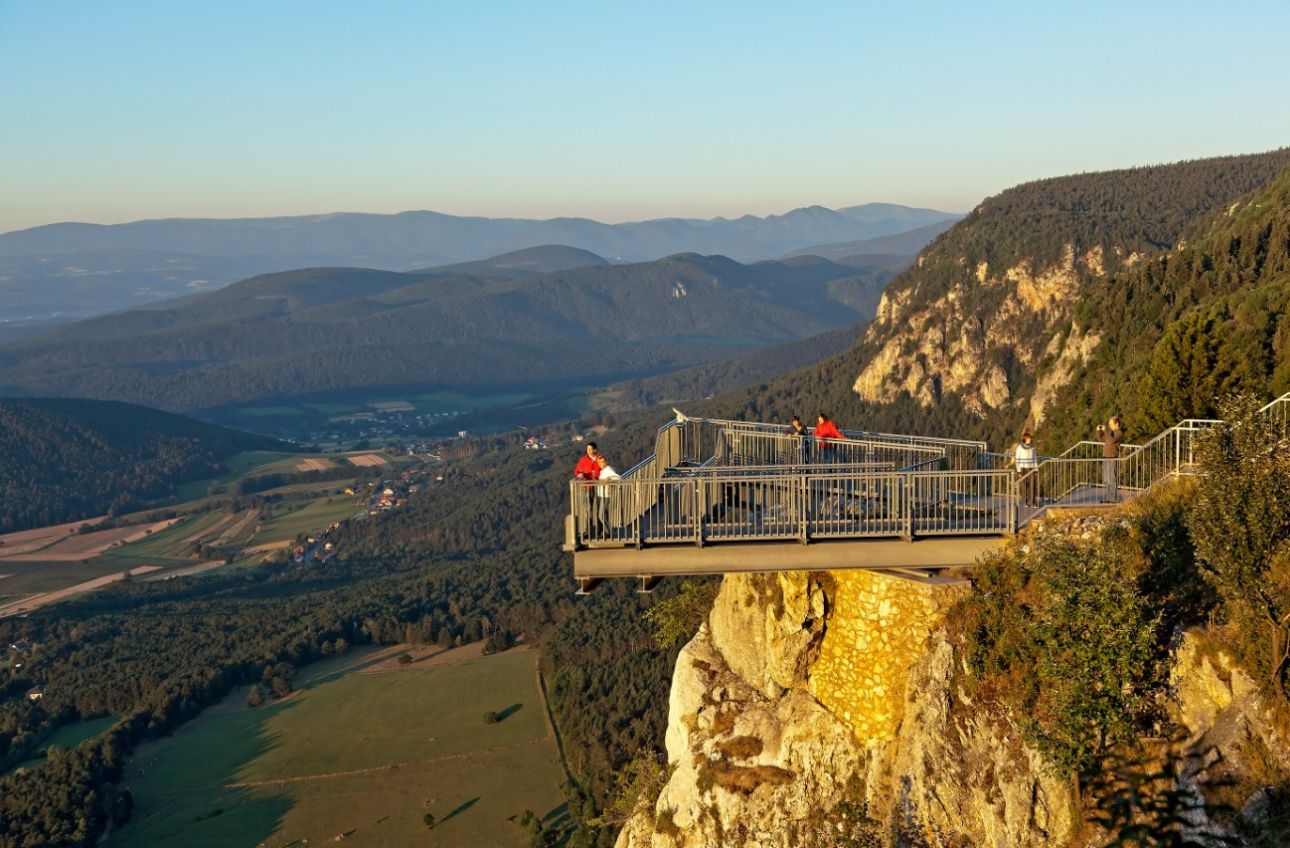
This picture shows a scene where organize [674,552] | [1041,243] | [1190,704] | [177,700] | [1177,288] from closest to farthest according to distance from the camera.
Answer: [1190,704]
[674,552]
[1177,288]
[177,700]
[1041,243]

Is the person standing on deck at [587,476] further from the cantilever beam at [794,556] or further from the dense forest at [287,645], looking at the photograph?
the dense forest at [287,645]

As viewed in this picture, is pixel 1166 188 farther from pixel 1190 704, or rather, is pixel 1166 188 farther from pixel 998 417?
pixel 1190 704

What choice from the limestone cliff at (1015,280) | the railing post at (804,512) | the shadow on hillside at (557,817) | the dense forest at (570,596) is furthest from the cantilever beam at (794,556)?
the limestone cliff at (1015,280)

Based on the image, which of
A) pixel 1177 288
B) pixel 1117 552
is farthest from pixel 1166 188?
pixel 1117 552

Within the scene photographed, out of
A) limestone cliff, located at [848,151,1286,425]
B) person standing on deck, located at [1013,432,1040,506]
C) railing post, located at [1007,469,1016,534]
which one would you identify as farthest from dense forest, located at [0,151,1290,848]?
railing post, located at [1007,469,1016,534]

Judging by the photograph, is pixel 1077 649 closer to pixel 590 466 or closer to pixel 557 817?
pixel 590 466
